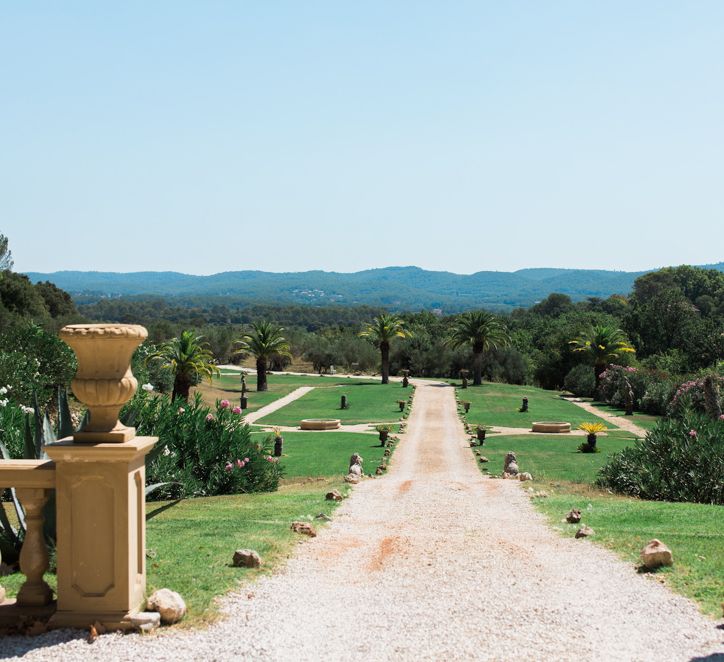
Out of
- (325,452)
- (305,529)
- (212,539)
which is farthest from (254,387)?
(212,539)

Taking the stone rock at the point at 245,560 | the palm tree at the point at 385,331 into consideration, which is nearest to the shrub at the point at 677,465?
the stone rock at the point at 245,560

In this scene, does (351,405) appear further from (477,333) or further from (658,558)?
(658,558)

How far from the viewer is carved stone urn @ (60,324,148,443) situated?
6.04 meters

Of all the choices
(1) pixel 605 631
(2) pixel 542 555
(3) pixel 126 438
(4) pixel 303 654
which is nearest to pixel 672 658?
(1) pixel 605 631

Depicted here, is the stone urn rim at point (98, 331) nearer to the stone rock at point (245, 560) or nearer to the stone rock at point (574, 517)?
the stone rock at point (245, 560)

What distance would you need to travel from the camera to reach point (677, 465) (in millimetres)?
17125

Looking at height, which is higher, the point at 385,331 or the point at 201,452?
the point at 385,331

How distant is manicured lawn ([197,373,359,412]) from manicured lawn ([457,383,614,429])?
11.5 m

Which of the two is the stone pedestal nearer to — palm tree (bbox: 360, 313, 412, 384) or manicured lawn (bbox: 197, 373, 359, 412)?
manicured lawn (bbox: 197, 373, 359, 412)

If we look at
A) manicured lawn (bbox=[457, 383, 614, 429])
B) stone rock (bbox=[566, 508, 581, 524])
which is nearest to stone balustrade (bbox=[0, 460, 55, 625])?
stone rock (bbox=[566, 508, 581, 524])

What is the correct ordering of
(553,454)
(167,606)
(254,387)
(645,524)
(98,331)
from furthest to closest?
1. (254,387)
2. (553,454)
3. (645,524)
4. (167,606)
5. (98,331)

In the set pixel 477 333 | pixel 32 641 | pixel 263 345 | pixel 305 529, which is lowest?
pixel 263 345

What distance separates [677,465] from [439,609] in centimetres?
1175

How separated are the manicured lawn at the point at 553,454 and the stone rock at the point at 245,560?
14.3 m
